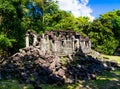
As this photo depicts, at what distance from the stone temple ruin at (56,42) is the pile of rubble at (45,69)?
2.89 metres

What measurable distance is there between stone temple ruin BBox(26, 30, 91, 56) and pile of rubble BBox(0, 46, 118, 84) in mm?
2894

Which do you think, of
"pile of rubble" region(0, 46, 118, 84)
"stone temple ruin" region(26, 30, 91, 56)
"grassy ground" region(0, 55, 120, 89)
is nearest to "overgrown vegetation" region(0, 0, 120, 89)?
"grassy ground" region(0, 55, 120, 89)

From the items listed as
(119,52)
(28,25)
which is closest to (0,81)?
(28,25)

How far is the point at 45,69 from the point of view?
35.0 metres

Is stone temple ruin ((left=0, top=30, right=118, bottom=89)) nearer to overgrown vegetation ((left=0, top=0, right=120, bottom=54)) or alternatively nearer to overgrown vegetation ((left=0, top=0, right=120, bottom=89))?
overgrown vegetation ((left=0, top=0, right=120, bottom=89))

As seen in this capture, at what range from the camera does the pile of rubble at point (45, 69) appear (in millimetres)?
33750

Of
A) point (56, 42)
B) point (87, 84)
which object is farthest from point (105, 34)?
point (87, 84)

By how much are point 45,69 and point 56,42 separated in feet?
38.3

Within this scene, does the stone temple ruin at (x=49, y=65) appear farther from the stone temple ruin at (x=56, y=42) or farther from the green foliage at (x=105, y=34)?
the green foliage at (x=105, y=34)

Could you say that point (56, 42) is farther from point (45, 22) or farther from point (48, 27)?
point (45, 22)

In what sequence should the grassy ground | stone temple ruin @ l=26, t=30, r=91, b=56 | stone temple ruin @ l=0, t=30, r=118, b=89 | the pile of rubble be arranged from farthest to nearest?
stone temple ruin @ l=26, t=30, r=91, b=56, stone temple ruin @ l=0, t=30, r=118, b=89, the pile of rubble, the grassy ground

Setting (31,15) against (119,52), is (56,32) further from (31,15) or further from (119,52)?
(119,52)

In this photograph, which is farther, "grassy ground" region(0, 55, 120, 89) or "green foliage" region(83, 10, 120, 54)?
"green foliage" region(83, 10, 120, 54)

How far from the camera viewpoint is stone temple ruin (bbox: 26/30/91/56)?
146 ft
